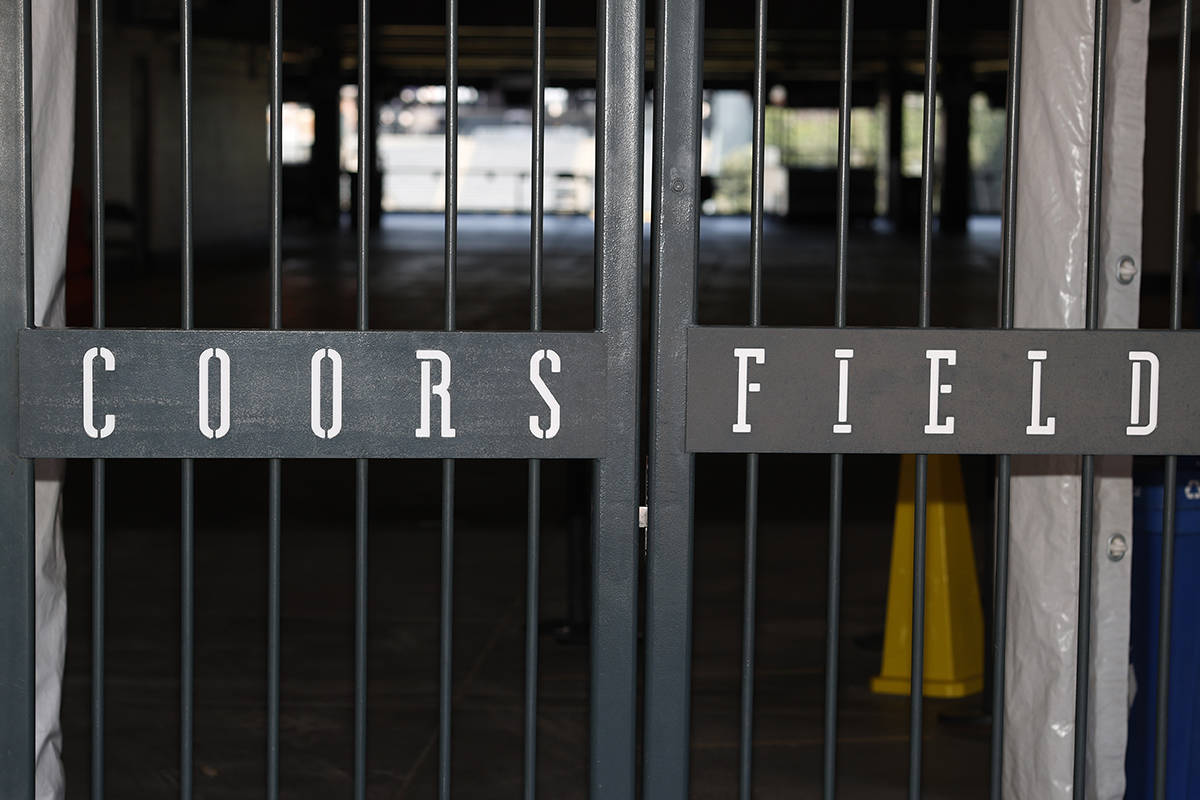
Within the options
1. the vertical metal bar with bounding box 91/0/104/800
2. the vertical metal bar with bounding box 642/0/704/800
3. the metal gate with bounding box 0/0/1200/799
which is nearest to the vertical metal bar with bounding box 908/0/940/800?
the metal gate with bounding box 0/0/1200/799

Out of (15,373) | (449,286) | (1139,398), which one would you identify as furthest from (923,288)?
(15,373)

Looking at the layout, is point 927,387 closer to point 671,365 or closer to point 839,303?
point 839,303

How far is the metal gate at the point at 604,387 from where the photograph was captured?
104 inches

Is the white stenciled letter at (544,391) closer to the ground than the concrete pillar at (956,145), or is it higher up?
closer to the ground

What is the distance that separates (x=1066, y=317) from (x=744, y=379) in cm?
104

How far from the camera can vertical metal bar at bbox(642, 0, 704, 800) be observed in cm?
265

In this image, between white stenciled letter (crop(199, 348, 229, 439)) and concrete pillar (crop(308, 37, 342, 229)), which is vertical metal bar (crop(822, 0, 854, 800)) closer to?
white stenciled letter (crop(199, 348, 229, 439))

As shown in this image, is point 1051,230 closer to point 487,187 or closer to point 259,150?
point 259,150

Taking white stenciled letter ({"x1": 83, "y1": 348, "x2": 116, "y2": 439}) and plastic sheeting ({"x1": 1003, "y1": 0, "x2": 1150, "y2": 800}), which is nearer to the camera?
white stenciled letter ({"x1": 83, "y1": 348, "x2": 116, "y2": 439})

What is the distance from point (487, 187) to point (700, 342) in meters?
36.5

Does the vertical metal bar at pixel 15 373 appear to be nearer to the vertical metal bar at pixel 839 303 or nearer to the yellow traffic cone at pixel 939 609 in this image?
the vertical metal bar at pixel 839 303

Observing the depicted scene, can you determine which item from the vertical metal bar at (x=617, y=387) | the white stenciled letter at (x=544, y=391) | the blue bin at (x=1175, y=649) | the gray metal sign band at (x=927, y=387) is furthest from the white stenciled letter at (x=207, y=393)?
the blue bin at (x=1175, y=649)

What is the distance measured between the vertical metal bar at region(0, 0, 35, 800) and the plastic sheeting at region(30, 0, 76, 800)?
0.99 ft

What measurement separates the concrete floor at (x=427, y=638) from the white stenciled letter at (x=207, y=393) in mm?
1938
